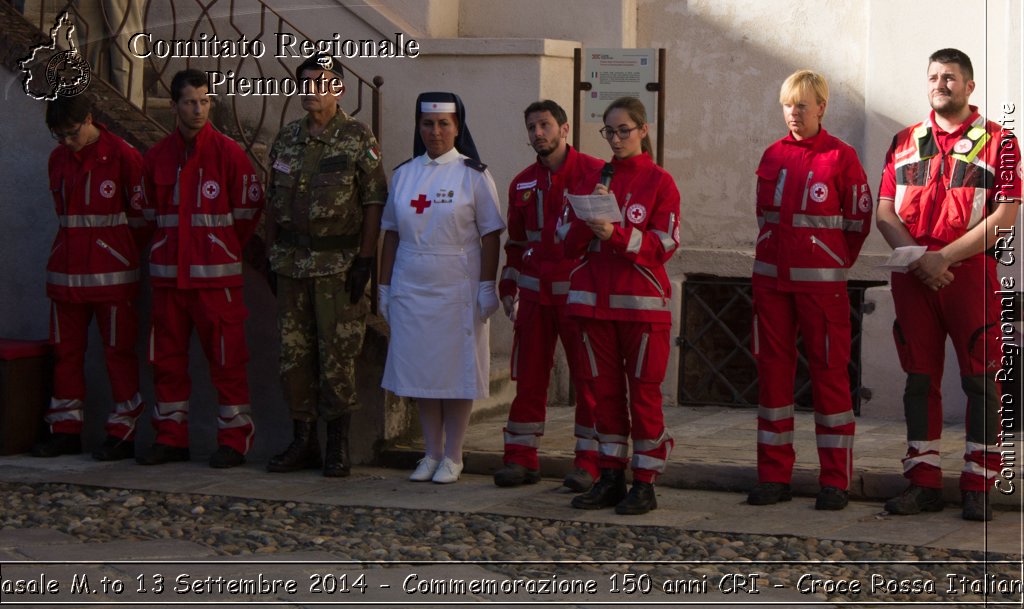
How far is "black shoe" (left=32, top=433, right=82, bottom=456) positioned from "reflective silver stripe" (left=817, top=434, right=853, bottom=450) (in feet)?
13.7

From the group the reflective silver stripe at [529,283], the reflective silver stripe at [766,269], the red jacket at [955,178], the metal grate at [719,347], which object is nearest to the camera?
the red jacket at [955,178]

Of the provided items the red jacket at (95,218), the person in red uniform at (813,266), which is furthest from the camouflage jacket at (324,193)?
the person in red uniform at (813,266)

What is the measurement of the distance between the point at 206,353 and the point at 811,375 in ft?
10.6

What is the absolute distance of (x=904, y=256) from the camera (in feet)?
22.0

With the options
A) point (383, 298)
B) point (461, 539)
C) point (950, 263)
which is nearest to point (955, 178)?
point (950, 263)

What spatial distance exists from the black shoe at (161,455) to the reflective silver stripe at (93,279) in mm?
919

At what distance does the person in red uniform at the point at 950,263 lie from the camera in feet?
21.7

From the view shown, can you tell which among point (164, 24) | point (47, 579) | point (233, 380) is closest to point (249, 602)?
point (47, 579)

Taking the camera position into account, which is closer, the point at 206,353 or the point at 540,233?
the point at 540,233

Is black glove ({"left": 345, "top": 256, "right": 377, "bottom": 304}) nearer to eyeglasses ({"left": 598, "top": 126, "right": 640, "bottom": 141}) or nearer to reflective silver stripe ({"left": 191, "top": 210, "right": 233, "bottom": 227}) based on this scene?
reflective silver stripe ({"left": 191, "top": 210, "right": 233, "bottom": 227})

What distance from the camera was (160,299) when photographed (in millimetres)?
8203

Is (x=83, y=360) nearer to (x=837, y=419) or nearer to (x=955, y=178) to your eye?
(x=837, y=419)

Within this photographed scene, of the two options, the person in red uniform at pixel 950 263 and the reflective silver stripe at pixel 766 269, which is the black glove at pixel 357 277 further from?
the person in red uniform at pixel 950 263

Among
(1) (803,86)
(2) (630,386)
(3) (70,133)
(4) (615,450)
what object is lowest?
(4) (615,450)
